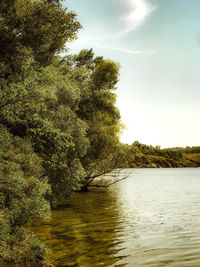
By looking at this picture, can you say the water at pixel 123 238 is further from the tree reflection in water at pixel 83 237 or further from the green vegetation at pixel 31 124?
the green vegetation at pixel 31 124

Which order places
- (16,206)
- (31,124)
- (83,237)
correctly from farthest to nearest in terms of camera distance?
(31,124) → (83,237) → (16,206)

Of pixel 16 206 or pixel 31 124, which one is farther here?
pixel 31 124

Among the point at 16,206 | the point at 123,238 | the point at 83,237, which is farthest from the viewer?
the point at 83,237

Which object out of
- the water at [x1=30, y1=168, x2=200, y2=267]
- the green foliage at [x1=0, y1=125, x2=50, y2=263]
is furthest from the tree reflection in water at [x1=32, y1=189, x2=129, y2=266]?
the green foliage at [x1=0, y1=125, x2=50, y2=263]

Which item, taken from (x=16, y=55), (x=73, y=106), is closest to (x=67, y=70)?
(x=73, y=106)

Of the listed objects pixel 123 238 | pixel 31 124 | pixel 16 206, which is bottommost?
pixel 123 238

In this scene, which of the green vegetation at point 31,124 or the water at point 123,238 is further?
the water at point 123,238

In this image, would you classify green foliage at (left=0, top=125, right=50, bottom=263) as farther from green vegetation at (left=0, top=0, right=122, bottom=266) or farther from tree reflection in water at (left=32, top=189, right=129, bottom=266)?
tree reflection in water at (left=32, top=189, right=129, bottom=266)

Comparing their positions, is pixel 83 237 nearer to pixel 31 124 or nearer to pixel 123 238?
pixel 123 238

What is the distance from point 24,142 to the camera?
39.1ft

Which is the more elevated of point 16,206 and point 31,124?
point 31,124

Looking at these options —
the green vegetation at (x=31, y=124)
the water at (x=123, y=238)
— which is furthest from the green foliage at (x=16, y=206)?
the water at (x=123, y=238)

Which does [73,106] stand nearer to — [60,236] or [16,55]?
[16,55]

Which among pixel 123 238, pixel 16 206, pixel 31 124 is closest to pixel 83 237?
pixel 123 238
